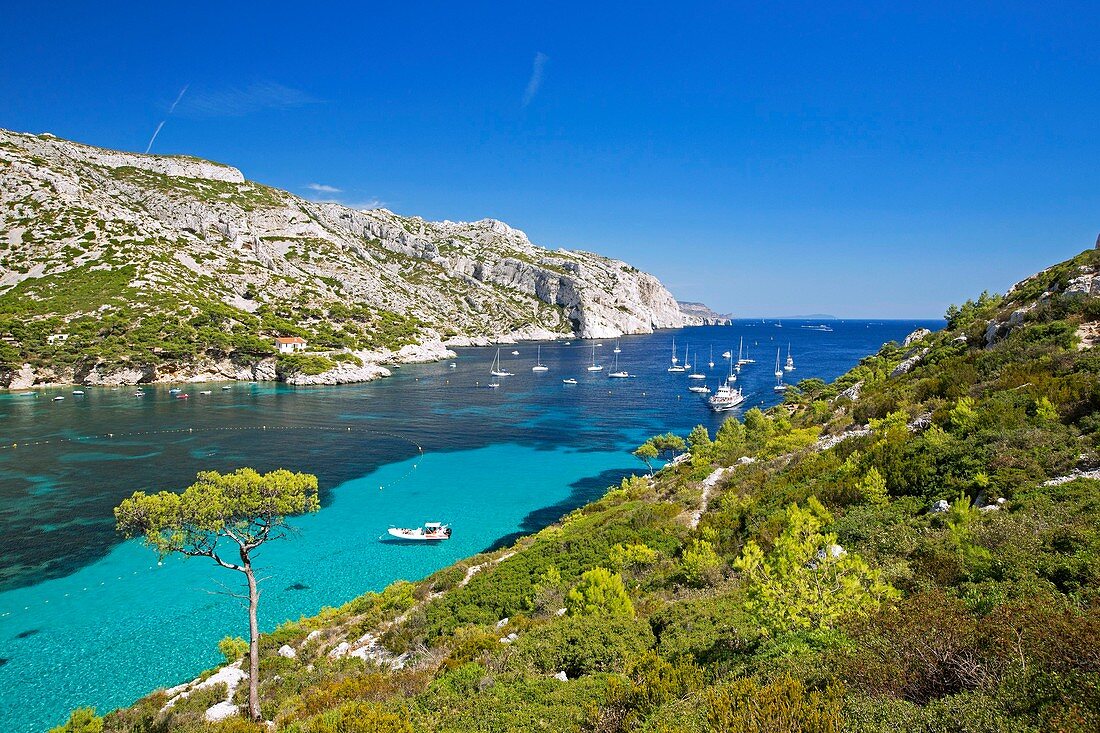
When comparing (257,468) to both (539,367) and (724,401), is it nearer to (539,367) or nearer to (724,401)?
(724,401)

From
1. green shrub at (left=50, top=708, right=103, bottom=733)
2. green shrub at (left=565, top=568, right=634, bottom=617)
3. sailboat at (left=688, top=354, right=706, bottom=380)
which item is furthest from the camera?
sailboat at (left=688, top=354, right=706, bottom=380)

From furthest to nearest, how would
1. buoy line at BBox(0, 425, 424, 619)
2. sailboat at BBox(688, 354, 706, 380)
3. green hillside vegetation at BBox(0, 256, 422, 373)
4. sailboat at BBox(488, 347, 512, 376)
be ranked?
sailboat at BBox(488, 347, 512, 376) → sailboat at BBox(688, 354, 706, 380) → green hillside vegetation at BBox(0, 256, 422, 373) → buoy line at BBox(0, 425, 424, 619)

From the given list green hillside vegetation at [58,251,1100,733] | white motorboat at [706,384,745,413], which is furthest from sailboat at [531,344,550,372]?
green hillside vegetation at [58,251,1100,733]

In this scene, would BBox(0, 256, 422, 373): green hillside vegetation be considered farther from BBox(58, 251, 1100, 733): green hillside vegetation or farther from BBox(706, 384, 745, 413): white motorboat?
BBox(58, 251, 1100, 733): green hillside vegetation

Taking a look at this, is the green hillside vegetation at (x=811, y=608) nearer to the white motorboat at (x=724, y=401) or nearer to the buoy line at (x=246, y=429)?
the buoy line at (x=246, y=429)

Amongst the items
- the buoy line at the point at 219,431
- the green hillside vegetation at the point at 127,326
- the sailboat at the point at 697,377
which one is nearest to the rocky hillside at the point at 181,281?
the green hillside vegetation at the point at 127,326

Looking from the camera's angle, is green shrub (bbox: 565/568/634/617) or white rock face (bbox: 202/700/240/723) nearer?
white rock face (bbox: 202/700/240/723)

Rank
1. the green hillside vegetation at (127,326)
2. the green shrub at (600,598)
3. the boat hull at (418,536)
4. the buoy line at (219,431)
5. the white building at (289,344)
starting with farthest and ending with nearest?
the white building at (289,344) < the green hillside vegetation at (127,326) < the buoy line at (219,431) < the boat hull at (418,536) < the green shrub at (600,598)
